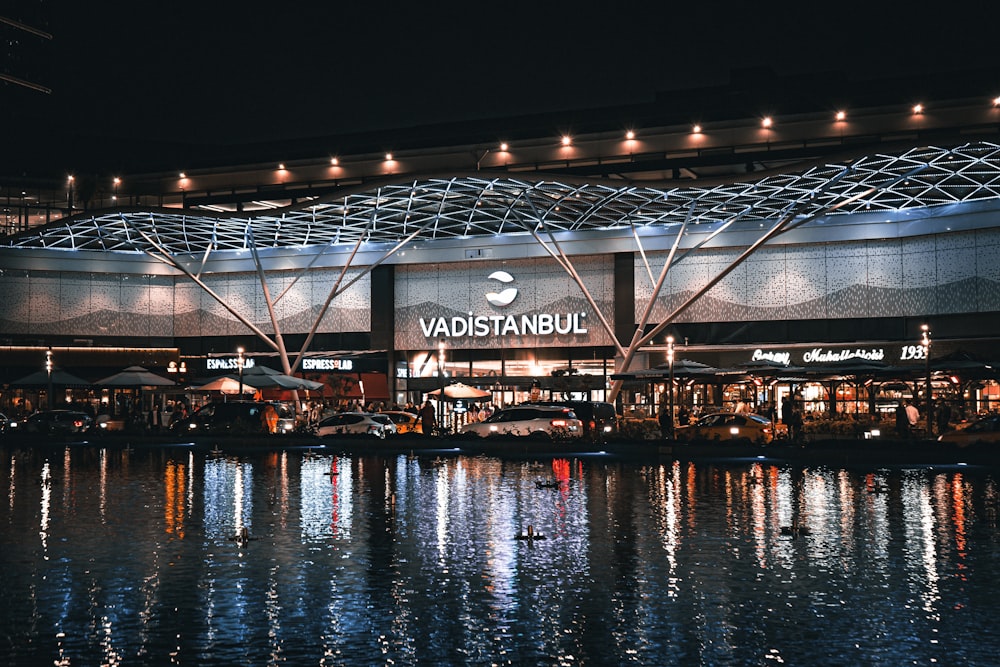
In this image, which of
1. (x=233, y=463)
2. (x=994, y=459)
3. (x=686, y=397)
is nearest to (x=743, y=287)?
(x=686, y=397)

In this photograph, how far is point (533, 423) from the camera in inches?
1539

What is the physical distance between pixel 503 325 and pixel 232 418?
2393 centimetres

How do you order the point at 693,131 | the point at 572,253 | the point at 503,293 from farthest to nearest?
1. the point at 503,293
2. the point at 572,253
3. the point at 693,131

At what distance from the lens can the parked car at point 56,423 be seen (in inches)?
1866

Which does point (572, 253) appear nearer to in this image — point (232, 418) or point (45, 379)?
point (232, 418)

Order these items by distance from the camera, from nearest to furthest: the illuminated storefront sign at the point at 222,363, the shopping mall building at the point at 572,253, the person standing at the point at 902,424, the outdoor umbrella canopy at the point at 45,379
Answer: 1. the person standing at the point at 902,424
2. the shopping mall building at the point at 572,253
3. the outdoor umbrella canopy at the point at 45,379
4. the illuminated storefront sign at the point at 222,363

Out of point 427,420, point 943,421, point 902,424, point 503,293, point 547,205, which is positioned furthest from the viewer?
point 503,293

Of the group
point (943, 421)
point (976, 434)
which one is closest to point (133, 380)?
point (943, 421)

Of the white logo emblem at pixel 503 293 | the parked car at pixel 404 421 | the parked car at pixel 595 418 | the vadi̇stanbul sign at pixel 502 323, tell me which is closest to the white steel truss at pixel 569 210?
the white logo emblem at pixel 503 293

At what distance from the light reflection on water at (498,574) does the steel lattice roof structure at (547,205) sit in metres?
24.4

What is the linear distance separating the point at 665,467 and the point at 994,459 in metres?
8.36

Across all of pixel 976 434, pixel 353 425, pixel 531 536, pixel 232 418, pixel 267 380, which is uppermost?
pixel 267 380

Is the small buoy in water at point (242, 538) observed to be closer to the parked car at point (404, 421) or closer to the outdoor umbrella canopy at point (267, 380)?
the parked car at point (404, 421)

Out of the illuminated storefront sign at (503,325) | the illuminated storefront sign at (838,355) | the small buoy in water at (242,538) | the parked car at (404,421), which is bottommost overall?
the small buoy in water at (242,538)
